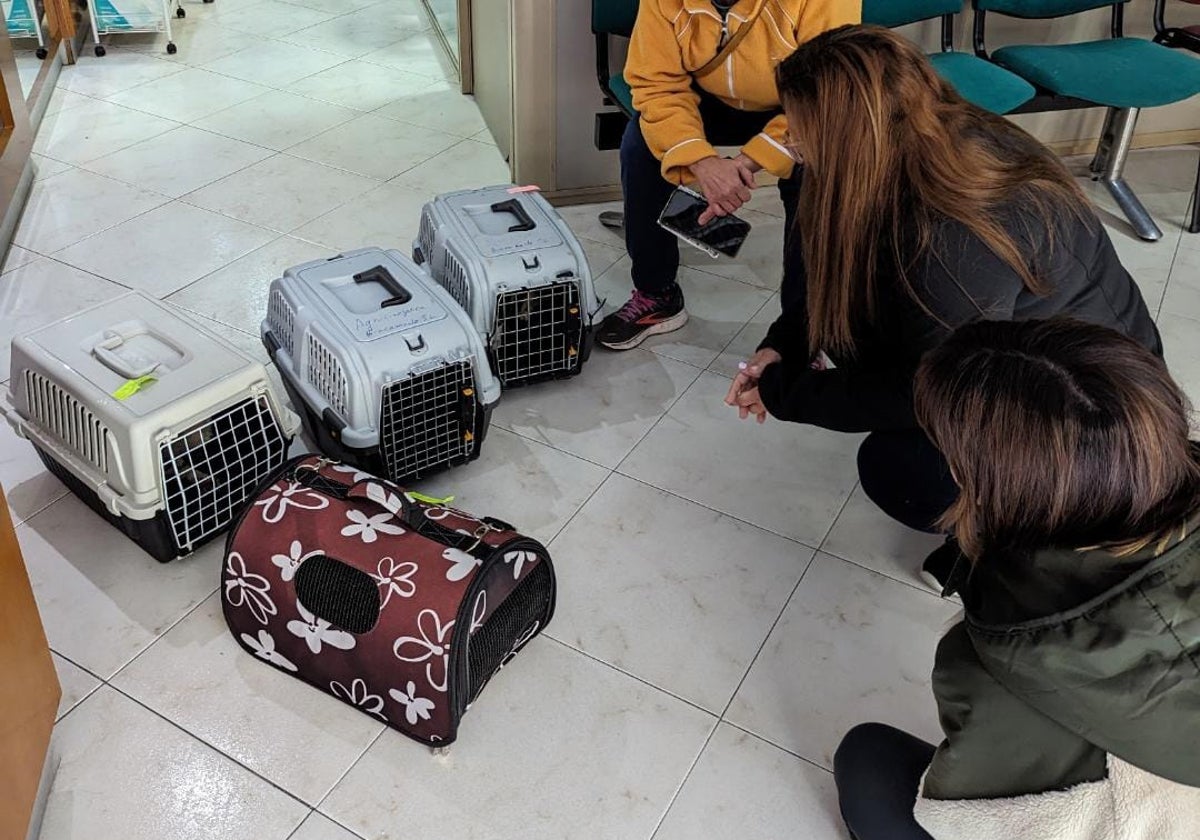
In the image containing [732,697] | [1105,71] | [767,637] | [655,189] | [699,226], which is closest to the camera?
[732,697]

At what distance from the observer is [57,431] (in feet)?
5.60

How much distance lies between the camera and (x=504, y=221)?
2121mm

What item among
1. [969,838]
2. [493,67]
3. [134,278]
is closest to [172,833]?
[969,838]

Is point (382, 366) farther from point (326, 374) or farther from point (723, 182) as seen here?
point (723, 182)

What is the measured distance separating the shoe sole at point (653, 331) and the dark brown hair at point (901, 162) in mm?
910

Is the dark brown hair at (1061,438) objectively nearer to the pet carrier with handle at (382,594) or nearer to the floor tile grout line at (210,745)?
the pet carrier with handle at (382,594)

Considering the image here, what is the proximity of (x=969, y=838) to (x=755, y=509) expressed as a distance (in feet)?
2.81

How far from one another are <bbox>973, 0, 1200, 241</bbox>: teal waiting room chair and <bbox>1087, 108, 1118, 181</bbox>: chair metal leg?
0.05m

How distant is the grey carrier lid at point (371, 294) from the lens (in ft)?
5.81

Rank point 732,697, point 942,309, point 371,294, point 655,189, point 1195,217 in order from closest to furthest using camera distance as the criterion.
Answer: point 942,309
point 732,697
point 371,294
point 655,189
point 1195,217

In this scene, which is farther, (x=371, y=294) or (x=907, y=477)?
(x=371, y=294)

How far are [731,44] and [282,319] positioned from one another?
103cm

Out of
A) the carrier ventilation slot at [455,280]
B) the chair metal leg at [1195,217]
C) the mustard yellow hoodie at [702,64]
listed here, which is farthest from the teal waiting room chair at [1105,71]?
the carrier ventilation slot at [455,280]

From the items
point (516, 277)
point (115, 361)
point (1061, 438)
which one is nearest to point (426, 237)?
point (516, 277)
